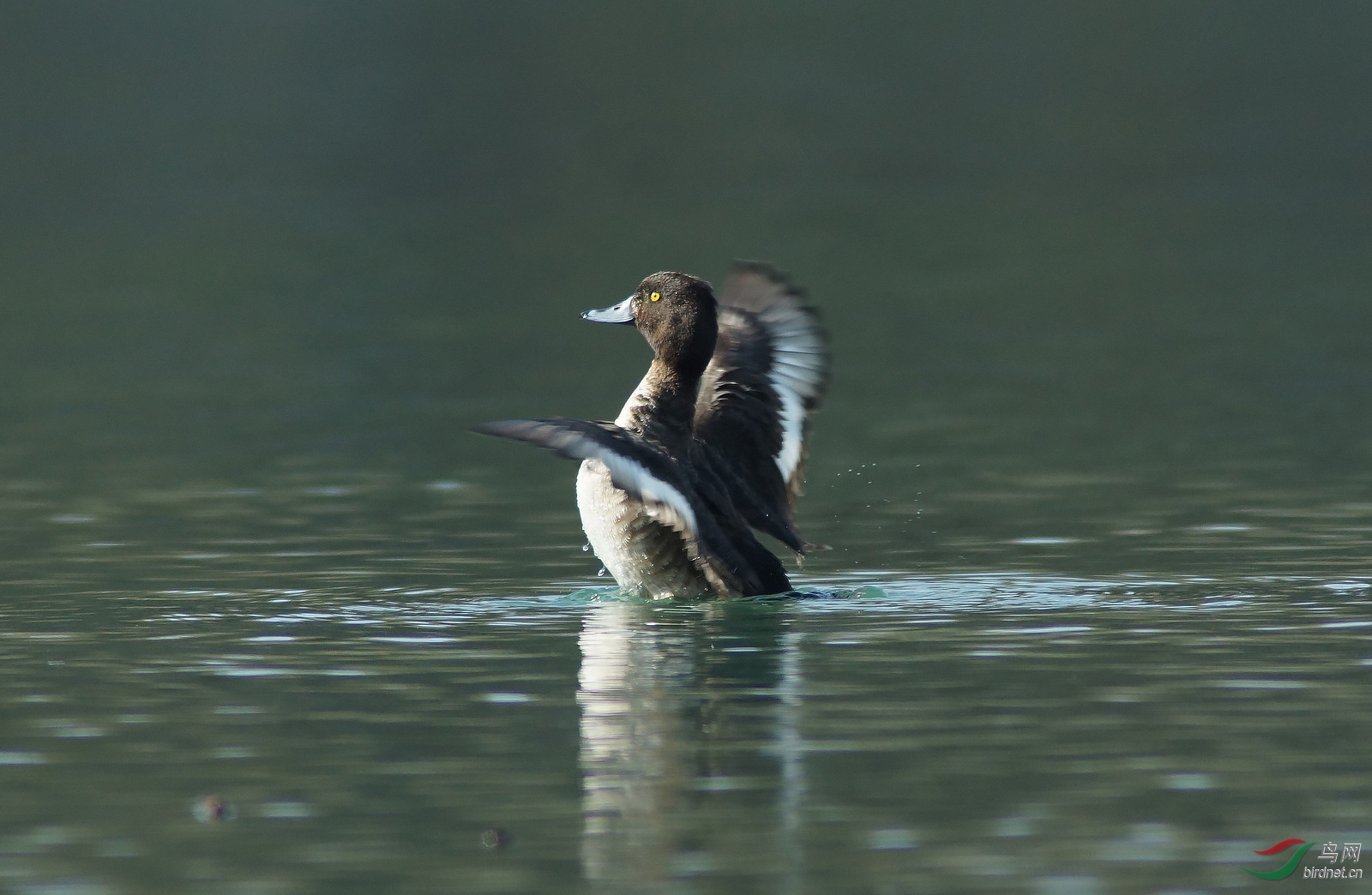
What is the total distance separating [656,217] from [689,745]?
48.6 m

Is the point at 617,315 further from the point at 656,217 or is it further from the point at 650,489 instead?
the point at 656,217

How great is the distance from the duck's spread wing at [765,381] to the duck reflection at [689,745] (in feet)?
4.50

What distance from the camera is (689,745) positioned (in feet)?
29.9

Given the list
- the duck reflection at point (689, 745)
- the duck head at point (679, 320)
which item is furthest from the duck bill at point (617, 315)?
the duck reflection at point (689, 745)

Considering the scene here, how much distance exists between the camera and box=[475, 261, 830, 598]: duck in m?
11.7

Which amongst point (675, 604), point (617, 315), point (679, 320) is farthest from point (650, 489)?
point (617, 315)

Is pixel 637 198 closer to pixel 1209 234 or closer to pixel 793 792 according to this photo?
pixel 1209 234

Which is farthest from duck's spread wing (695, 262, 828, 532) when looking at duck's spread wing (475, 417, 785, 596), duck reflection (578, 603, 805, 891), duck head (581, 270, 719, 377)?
duck reflection (578, 603, 805, 891)

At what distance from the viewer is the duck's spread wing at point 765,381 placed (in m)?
13.4

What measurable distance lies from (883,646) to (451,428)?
34.8 feet

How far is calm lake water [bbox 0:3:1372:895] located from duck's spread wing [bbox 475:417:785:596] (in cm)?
21

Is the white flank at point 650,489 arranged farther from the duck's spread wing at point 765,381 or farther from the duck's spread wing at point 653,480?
the duck's spread wing at point 765,381

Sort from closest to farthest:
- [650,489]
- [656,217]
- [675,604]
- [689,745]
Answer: [689,745] < [650,489] < [675,604] < [656,217]

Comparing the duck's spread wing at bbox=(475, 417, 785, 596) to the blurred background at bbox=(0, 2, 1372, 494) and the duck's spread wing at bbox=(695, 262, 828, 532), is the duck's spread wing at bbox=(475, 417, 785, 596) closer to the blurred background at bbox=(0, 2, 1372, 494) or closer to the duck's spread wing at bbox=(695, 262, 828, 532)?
the duck's spread wing at bbox=(695, 262, 828, 532)
